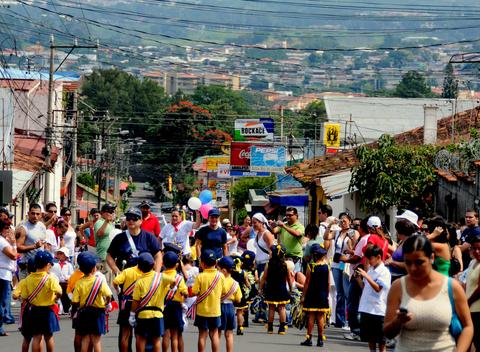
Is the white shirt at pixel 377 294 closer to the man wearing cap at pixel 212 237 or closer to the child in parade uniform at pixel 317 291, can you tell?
the child in parade uniform at pixel 317 291

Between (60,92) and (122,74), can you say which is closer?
(60,92)

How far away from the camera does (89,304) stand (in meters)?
14.5

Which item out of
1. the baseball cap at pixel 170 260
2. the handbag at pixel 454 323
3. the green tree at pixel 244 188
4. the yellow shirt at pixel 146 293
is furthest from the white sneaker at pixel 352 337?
the green tree at pixel 244 188

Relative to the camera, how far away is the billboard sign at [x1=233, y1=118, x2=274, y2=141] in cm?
7285

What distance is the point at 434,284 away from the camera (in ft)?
29.3

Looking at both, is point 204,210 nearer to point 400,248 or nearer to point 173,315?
point 173,315

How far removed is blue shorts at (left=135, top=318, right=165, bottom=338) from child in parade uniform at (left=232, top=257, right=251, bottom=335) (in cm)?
405

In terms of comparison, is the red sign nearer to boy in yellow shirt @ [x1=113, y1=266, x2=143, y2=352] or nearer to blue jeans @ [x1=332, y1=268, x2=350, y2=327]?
blue jeans @ [x1=332, y1=268, x2=350, y2=327]

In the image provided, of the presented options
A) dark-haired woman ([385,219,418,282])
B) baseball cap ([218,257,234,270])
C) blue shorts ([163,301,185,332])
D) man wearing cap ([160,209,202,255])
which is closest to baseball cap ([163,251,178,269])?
blue shorts ([163,301,185,332])

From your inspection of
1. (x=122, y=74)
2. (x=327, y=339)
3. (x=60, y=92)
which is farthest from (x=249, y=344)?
(x=122, y=74)

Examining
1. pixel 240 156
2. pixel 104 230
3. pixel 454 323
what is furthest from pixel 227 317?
pixel 240 156

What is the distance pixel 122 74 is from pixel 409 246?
135m

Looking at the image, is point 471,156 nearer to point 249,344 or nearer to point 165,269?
point 249,344

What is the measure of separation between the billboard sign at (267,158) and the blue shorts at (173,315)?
4659cm
